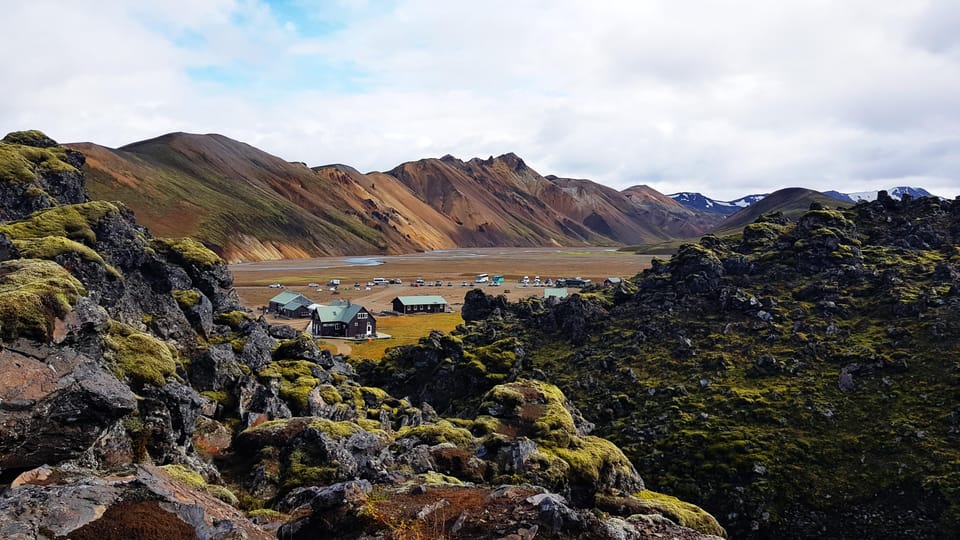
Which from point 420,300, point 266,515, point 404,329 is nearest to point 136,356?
point 266,515

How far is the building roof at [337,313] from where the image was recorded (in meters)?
103

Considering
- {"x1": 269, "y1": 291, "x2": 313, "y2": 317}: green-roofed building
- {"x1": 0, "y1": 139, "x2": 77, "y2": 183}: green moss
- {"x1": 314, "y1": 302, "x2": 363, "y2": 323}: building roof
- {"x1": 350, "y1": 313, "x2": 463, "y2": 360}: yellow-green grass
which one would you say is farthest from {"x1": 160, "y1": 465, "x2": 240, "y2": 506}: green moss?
{"x1": 269, "y1": 291, "x2": 313, "y2": 317}: green-roofed building

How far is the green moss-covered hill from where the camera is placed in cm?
3941

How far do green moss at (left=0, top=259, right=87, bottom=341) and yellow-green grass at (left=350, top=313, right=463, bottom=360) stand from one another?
213 ft

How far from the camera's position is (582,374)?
61.8 m

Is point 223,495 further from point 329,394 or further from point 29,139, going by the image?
point 29,139

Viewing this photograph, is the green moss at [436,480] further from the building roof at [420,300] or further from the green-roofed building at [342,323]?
the building roof at [420,300]

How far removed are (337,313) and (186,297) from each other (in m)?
66.5

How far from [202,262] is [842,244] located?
7682 cm

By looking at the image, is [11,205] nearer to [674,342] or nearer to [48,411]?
[48,411]

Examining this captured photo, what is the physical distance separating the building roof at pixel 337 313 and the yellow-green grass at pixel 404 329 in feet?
25.4

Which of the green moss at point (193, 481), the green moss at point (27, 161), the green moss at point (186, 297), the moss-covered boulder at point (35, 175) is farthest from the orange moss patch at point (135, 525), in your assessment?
the green moss at point (27, 161)

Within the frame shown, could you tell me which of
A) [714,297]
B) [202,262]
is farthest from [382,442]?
[714,297]

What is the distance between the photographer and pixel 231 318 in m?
43.4
